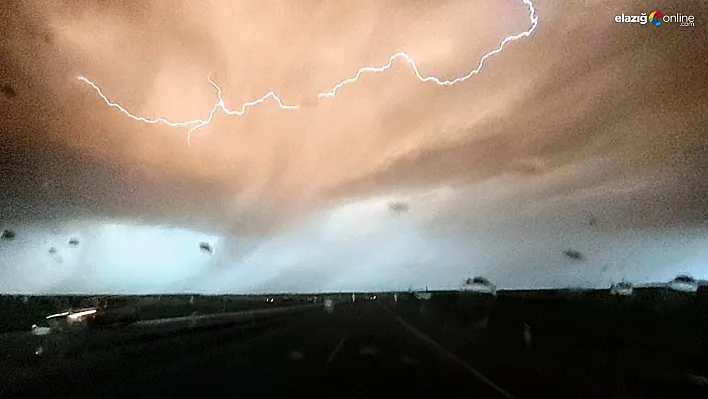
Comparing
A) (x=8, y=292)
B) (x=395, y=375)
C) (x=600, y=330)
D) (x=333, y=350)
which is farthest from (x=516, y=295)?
(x=8, y=292)

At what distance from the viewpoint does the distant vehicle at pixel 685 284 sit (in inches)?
117

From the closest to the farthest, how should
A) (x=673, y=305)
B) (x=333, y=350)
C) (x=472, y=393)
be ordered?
(x=472, y=393), (x=673, y=305), (x=333, y=350)

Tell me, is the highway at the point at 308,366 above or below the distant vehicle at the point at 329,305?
below

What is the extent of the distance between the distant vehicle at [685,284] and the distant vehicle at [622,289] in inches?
6.8

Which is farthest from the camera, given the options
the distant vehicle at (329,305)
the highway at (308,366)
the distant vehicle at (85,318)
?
the distant vehicle at (329,305)

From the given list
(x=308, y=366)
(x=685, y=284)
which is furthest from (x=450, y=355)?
(x=685, y=284)

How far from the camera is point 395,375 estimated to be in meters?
2.96

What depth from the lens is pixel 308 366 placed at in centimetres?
307

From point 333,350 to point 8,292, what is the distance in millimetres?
1411

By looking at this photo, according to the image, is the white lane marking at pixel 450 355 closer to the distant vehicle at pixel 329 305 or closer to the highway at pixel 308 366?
the highway at pixel 308 366

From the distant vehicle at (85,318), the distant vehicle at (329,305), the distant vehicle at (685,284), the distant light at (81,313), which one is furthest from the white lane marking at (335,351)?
the distant vehicle at (685,284)

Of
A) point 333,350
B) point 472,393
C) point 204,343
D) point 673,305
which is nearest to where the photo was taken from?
point 472,393

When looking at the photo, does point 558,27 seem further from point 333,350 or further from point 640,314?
point 333,350

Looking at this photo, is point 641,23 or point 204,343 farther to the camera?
point 204,343
